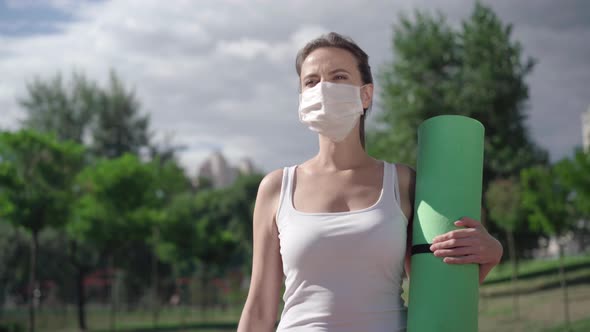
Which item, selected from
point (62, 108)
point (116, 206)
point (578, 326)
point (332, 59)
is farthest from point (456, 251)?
point (62, 108)

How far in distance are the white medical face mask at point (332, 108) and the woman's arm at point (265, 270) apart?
0.87 ft

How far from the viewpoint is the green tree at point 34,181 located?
20.6 meters

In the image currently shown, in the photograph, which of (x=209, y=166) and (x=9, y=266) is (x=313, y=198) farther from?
(x=209, y=166)

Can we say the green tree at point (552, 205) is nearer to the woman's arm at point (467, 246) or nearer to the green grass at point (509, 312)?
the green grass at point (509, 312)

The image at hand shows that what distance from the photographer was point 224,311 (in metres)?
33.7

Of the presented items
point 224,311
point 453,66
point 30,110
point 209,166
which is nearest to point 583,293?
point 453,66

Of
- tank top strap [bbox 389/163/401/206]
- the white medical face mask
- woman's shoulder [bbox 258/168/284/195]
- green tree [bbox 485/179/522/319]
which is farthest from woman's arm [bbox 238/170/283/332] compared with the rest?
green tree [bbox 485/179/522/319]

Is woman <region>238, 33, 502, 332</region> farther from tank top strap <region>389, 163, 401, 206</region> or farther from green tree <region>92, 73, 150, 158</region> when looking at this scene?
green tree <region>92, 73, 150, 158</region>

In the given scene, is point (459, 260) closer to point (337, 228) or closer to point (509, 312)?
point (337, 228)

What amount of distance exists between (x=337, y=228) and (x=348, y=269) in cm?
Result: 13

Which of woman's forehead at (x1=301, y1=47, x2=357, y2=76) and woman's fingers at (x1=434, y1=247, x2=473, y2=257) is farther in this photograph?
woman's forehead at (x1=301, y1=47, x2=357, y2=76)

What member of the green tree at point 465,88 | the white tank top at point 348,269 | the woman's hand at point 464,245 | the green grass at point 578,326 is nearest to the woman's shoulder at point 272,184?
the white tank top at point 348,269

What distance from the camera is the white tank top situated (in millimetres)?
2168

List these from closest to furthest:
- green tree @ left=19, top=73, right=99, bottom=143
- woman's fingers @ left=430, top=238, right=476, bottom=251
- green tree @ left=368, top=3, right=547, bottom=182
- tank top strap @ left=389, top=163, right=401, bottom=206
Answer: woman's fingers @ left=430, top=238, right=476, bottom=251 < tank top strap @ left=389, top=163, right=401, bottom=206 < green tree @ left=368, top=3, right=547, bottom=182 < green tree @ left=19, top=73, right=99, bottom=143
